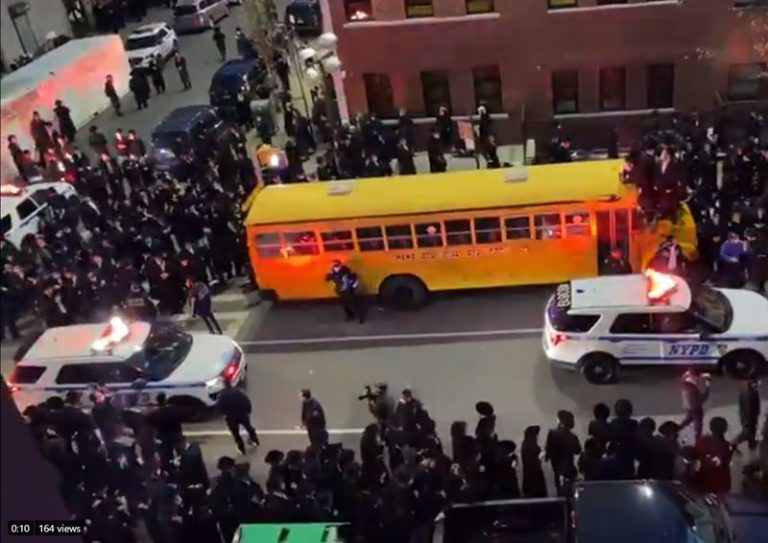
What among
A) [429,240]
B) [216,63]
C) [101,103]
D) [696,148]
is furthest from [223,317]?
[696,148]

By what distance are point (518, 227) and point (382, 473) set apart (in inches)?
183

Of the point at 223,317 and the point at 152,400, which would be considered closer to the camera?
the point at 152,400

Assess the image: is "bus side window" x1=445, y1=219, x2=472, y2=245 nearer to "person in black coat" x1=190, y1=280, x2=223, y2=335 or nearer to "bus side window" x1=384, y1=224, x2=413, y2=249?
"bus side window" x1=384, y1=224, x2=413, y2=249

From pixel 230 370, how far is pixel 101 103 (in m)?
3.54

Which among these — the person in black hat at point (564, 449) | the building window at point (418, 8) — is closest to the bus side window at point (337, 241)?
the person in black hat at point (564, 449)

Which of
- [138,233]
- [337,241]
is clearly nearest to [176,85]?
[138,233]

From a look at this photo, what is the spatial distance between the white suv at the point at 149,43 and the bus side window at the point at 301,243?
305 cm

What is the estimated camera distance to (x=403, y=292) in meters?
13.9

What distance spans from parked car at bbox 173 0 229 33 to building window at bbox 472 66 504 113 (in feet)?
15.3

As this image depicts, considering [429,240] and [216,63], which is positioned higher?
[216,63]

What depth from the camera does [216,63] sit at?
1761cm

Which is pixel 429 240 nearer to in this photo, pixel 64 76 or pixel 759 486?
pixel 759 486

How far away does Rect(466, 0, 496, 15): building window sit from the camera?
16953mm
